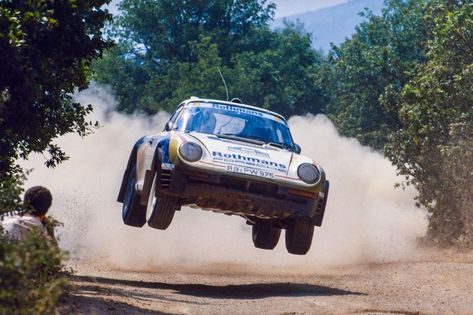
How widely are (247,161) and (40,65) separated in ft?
10.1

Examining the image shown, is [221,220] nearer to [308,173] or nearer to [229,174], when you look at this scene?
[308,173]

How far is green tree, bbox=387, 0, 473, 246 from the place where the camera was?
25.5 meters

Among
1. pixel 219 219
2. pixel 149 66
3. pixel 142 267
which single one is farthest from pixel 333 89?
pixel 142 267

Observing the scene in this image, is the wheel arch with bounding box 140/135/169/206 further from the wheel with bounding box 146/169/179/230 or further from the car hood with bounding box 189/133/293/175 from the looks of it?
the car hood with bounding box 189/133/293/175

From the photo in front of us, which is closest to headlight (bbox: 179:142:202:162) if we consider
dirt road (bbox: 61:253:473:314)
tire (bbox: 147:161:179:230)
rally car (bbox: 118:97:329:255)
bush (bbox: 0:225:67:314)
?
rally car (bbox: 118:97:329:255)

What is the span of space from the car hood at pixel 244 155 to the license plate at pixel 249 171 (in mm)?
61

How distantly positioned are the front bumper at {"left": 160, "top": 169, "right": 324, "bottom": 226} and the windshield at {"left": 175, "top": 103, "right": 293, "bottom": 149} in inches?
43.2

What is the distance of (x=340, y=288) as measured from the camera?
15086 millimetres

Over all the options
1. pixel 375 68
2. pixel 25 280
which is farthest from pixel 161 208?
pixel 375 68

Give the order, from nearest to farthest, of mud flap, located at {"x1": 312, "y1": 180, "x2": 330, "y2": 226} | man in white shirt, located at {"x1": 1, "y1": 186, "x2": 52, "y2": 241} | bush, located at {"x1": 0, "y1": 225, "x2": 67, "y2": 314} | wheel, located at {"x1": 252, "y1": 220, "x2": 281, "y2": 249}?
bush, located at {"x1": 0, "y1": 225, "x2": 67, "y2": 314}
man in white shirt, located at {"x1": 1, "y1": 186, "x2": 52, "y2": 241}
mud flap, located at {"x1": 312, "y1": 180, "x2": 330, "y2": 226}
wheel, located at {"x1": 252, "y1": 220, "x2": 281, "y2": 249}

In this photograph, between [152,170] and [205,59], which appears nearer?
[152,170]

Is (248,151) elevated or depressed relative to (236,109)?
depressed

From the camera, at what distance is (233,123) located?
1523 cm

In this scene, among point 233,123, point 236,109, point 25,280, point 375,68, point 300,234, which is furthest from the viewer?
point 375,68
